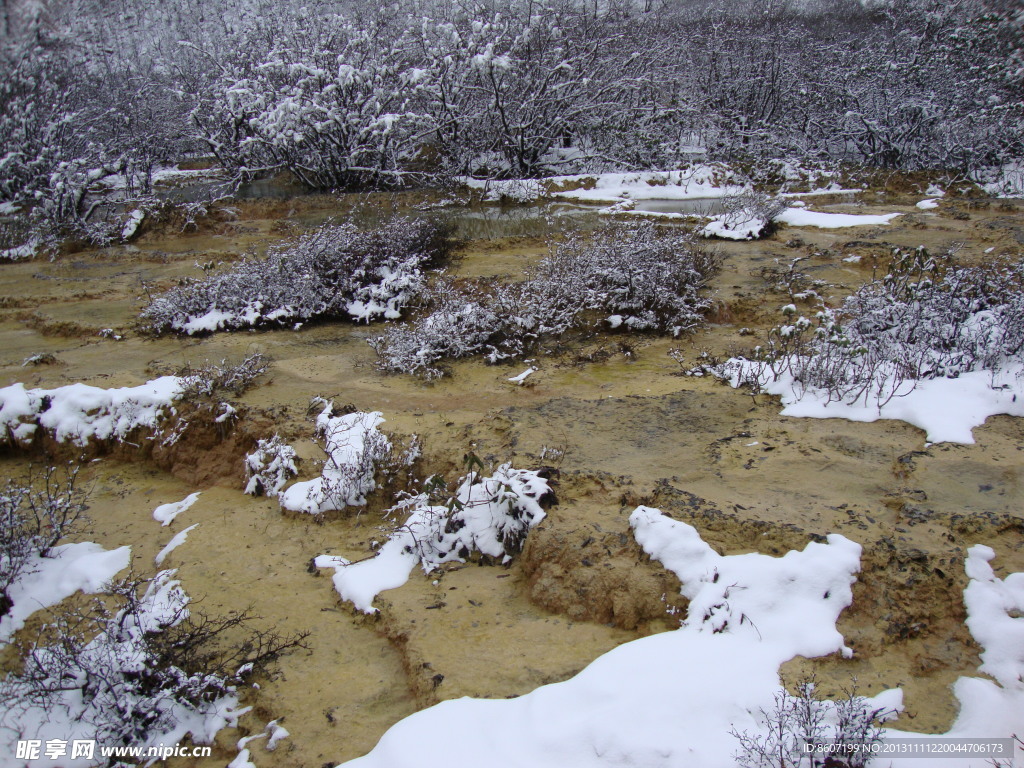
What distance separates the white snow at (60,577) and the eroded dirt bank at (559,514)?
15cm

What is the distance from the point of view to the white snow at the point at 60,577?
3.70 meters

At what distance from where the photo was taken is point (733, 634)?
9.09 feet

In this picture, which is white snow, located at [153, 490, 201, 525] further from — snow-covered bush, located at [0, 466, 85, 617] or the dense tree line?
the dense tree line

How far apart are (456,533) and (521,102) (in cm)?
1270

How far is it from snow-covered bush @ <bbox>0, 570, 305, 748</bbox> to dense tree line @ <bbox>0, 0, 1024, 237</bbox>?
1095 cm

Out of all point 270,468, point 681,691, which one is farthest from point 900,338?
point 270,468

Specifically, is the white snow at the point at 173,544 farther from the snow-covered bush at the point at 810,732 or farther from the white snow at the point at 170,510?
the snow-covered bush at the point at 810,732

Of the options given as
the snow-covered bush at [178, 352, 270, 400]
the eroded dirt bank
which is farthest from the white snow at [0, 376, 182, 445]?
the eroded dirt bank

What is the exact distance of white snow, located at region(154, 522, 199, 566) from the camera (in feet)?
13.4

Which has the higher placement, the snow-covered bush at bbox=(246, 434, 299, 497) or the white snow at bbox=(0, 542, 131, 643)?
the snow-covered bush at bbox=(246, 434, 299, 497)

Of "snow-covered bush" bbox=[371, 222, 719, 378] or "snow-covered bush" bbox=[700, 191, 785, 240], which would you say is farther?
"snow-covered bush" bbox=[700, 191, 785, 240]

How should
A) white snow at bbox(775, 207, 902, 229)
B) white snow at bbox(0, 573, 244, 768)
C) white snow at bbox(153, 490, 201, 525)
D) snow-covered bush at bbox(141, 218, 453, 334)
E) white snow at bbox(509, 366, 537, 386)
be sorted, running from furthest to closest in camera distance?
white snow at bbox(775, 207, 902, 229)
snow-covered bush at bbox(141, 218, 453, 334)
white snow at bbox(509, 366, 537, 386)
white snow at bbox(153, 490, 201, 525)
white snow at bbox(0, 573, 244, 768)

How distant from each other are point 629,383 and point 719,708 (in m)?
3.26

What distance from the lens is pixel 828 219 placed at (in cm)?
952
